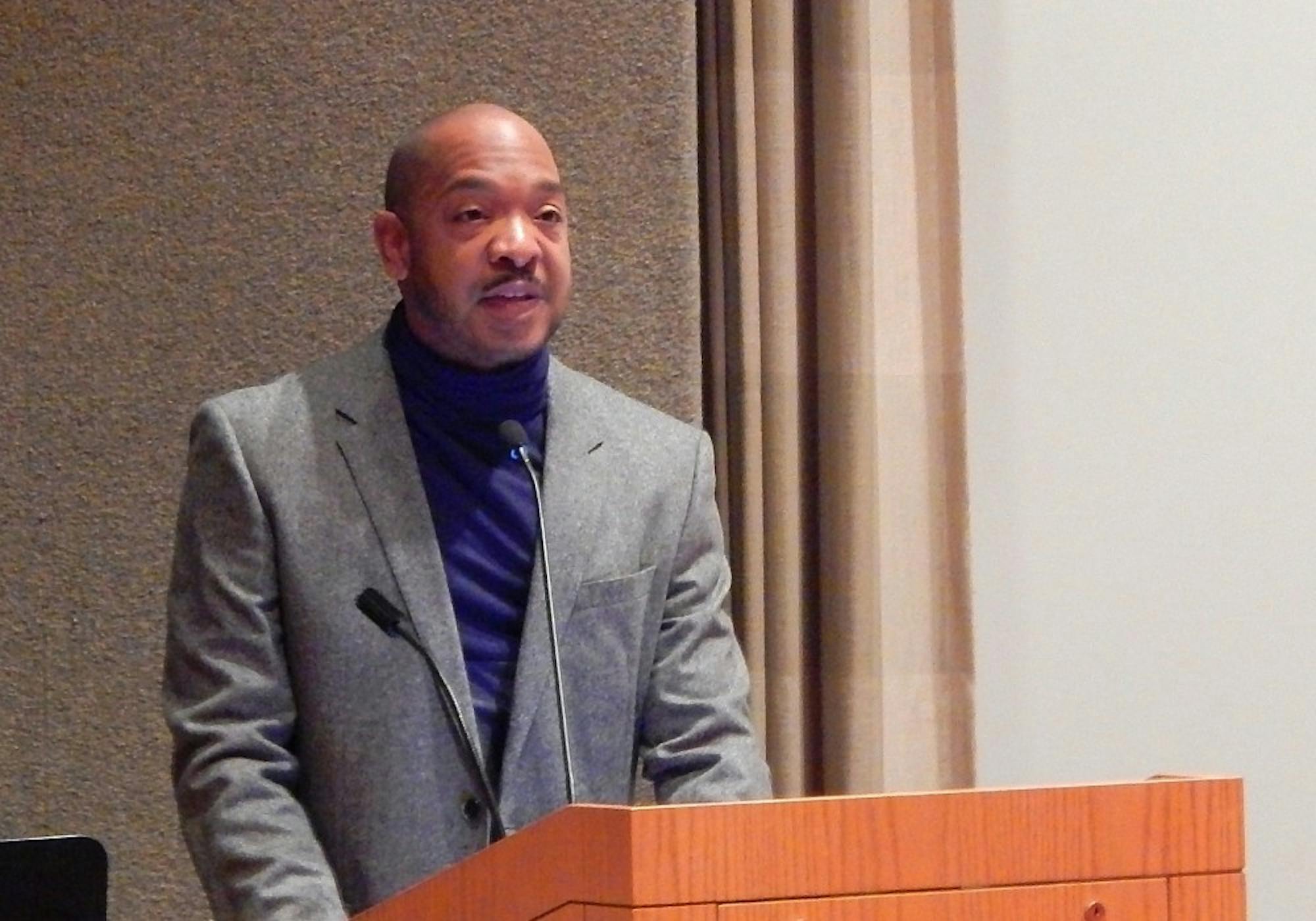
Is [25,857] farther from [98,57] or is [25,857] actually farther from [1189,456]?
[1189,456]

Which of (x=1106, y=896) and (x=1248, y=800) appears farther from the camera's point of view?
(x=1248, y=800)

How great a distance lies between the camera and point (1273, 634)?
269 cm

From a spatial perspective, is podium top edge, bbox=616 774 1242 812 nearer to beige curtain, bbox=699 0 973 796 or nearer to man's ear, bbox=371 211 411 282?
man's ear, bbox=371 211 411 282

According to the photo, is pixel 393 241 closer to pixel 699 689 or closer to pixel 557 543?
pixel 557 543

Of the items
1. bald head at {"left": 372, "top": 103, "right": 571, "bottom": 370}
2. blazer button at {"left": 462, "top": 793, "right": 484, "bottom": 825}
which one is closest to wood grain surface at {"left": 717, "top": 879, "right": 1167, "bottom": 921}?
blazer button at {"left": 462, "top": 793, "right": 484, "bottom": 825}

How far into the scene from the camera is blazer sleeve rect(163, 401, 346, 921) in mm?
1633

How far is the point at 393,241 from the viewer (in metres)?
1.90

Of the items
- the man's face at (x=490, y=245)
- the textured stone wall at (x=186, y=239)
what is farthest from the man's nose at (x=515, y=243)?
the textured stone wall at (x=186, y=239)

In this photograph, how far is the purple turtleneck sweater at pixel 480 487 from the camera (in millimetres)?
1792

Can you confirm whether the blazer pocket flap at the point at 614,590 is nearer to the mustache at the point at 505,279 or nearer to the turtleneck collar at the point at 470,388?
the turtleneck collar at the point at 470,388

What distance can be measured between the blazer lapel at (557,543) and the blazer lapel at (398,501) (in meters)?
0.05

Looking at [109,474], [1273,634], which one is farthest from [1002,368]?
[109,474]

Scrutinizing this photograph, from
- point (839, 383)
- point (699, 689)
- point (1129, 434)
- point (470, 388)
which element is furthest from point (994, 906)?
point (1129, 434)

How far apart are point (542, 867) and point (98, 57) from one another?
4.75ft
